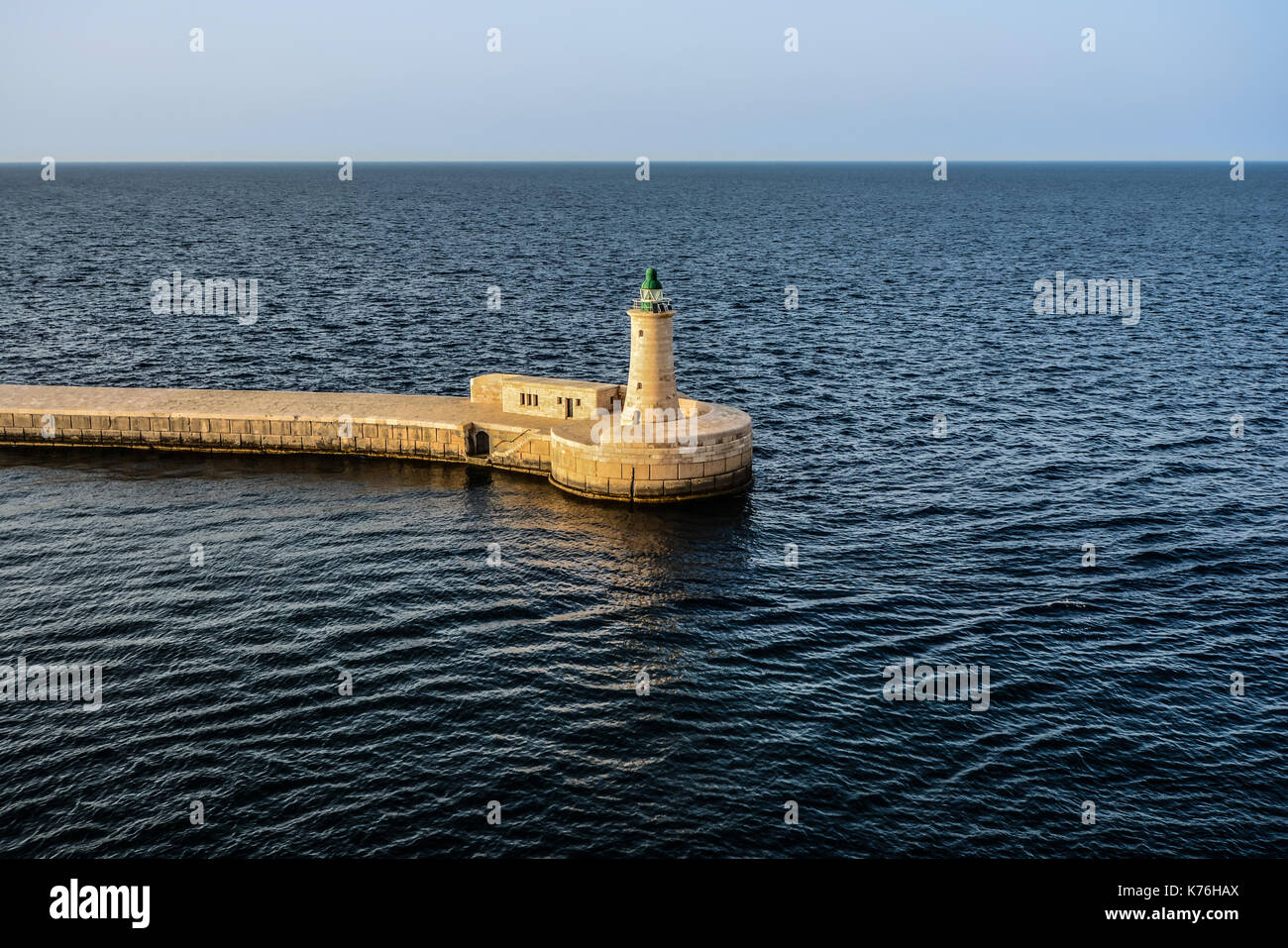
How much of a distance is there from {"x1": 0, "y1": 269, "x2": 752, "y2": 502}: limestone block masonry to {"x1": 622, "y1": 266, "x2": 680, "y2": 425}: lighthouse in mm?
59

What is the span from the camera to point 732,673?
131ft

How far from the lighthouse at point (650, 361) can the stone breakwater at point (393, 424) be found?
1687mm

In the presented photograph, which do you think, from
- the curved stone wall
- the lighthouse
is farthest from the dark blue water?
the lighthouse

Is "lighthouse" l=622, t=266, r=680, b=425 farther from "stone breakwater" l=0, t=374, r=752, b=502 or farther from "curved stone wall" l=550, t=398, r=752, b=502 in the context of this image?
"curved stone wall" l=550, t=398, r=752, b=502

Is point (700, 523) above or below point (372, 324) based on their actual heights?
below

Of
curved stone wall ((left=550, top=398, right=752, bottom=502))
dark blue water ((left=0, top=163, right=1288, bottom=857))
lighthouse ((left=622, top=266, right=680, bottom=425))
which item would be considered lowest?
dark blue water ((left=0, top=163, right=1288, bottom=857))

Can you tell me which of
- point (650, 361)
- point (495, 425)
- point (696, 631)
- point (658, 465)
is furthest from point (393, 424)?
point (696, 631)

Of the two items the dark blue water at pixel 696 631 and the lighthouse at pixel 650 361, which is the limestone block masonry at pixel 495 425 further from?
the dark blue water at pixel 696 631

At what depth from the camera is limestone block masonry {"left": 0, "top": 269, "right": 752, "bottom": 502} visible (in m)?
56.3

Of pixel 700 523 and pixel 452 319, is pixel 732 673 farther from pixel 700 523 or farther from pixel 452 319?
pixel 452 319

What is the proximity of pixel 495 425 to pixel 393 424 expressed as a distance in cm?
608

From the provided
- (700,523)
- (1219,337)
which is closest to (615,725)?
(700,523)

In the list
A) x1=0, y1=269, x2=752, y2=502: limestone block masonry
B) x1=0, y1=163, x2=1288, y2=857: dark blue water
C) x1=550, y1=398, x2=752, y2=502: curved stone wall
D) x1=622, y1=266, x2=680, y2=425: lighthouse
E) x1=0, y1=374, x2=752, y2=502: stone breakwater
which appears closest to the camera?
x1=0, y1=163, x2=1288, y2=857: dark blue water
